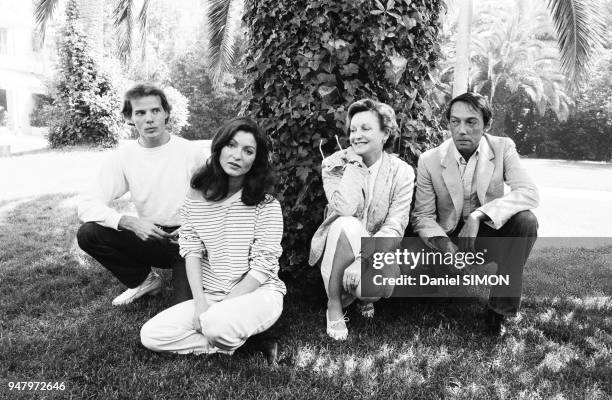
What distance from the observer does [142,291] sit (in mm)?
4016

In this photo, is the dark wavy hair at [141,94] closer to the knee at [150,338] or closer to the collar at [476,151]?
the knee at [150,338]

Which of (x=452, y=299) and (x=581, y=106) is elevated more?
(x=581, y=106)

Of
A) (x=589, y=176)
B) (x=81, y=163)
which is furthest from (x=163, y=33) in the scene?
(x=589, y=176)

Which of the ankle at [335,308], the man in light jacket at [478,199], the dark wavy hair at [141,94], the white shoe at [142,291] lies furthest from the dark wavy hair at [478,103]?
the white shoe at [142,291]

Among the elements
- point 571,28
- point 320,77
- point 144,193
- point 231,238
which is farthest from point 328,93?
point 571,28

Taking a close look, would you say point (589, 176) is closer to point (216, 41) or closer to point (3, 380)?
point (216, 41)

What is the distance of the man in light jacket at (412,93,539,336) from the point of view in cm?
→ 338

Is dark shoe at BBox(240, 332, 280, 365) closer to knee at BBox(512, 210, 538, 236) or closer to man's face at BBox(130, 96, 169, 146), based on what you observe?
man's face at BBox(130, 96, 169, 146)

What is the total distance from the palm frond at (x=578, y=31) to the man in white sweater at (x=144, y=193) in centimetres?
632

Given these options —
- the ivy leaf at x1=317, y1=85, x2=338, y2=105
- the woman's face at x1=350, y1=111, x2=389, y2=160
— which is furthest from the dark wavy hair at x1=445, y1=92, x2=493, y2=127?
the ivy leaf at x1=317, y1=85, x2=338, y2=105

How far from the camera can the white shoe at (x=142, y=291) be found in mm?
3963

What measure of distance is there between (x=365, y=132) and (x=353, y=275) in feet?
3.19

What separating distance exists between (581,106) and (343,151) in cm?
3102

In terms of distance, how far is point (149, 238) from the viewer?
3.57 metres
